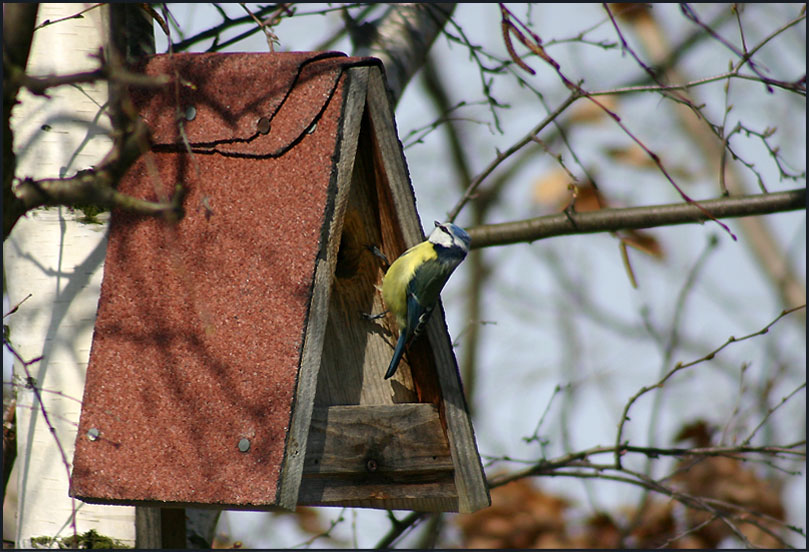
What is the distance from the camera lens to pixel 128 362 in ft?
7.47

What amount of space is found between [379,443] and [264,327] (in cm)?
52

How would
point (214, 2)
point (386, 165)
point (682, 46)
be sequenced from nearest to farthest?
point (386, 165) → point (214, 2) → point (682, 46)

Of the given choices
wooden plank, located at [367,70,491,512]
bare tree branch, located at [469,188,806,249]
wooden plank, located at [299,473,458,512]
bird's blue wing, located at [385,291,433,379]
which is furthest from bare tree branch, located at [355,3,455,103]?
wooden plank, located at [299,473,458,512]

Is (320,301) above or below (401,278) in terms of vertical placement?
below

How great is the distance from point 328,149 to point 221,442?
0.86 metres

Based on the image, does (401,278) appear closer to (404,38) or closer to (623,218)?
(623,218)

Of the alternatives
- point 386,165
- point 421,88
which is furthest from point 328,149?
point 421,88

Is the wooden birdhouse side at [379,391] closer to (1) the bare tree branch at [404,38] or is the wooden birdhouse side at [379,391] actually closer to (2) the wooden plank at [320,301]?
(2) the wooden plank at [320,301]

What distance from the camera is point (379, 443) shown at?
8.09ft

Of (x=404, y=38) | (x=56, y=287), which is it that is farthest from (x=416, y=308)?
(x=404, y=38)

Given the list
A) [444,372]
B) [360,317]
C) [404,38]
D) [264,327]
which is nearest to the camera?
[264,327]

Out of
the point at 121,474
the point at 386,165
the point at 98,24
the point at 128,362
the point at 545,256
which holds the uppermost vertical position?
the point at 545,256

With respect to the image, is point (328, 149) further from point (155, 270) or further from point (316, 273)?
point (155, 270)

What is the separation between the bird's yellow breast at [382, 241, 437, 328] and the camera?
8.40ft
